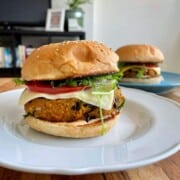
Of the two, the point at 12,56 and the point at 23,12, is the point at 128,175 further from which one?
the point at 23,12

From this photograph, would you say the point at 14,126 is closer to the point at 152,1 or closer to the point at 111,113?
the point at 111,113

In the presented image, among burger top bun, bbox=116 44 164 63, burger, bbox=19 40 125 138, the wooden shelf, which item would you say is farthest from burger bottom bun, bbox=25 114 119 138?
the wooden shelf

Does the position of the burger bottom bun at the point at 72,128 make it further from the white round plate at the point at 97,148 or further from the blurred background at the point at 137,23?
A: the blurred background at the point at 137,23

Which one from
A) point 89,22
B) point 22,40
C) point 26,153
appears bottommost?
point 22,40

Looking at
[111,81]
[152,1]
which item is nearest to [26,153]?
[111,81]

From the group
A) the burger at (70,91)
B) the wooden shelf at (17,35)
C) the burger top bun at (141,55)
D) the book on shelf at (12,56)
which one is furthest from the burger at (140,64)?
the book on shelf at (12,56)

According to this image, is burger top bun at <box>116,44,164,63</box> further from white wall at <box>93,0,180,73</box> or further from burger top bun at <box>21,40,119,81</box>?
white wall at <box>93,0,180,73</box>
